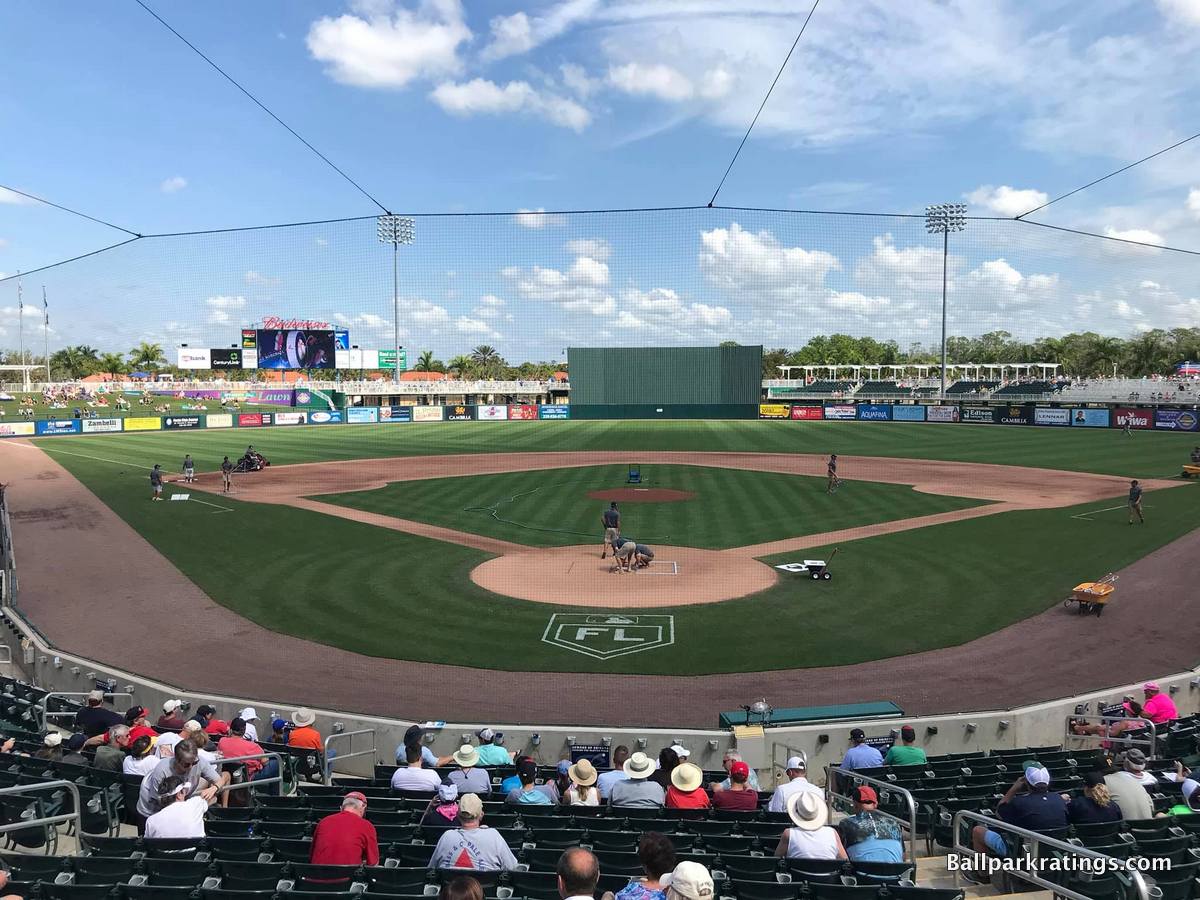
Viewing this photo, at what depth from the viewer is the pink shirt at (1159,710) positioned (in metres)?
10.9

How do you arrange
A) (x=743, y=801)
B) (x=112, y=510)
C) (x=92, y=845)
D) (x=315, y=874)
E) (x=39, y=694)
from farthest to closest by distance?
(x=112, y=510) < (x=39, y=694) < (x=743, y=801) < (x=92, y=845) < (x=315, y=874)

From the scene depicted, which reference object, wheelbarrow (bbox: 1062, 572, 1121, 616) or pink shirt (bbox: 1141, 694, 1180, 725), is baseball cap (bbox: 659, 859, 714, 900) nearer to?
pink shirt (bbox: 1141, 694, 1180, 725)

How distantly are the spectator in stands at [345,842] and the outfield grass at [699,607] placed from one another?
334 inches

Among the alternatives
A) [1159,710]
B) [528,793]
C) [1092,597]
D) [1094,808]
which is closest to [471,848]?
[528,793]

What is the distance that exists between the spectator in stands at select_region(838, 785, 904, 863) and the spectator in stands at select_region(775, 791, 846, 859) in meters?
0.13

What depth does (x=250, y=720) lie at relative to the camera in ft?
34.8

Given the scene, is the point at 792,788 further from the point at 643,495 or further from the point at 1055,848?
the point at 643,495

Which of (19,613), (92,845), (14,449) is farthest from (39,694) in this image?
(14,449)

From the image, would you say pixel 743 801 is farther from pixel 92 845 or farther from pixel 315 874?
pixel 92 845

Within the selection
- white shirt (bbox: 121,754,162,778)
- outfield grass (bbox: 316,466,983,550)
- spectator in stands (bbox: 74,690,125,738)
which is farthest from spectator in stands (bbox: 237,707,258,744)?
outfield grass (bbox: 316,466,983,550)

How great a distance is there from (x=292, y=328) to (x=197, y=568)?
7146cm

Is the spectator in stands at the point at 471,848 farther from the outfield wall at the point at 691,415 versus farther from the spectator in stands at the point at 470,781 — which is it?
the outfield wall at the point at 691,415

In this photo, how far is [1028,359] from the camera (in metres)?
150

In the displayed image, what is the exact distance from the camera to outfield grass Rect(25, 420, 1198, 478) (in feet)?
151
